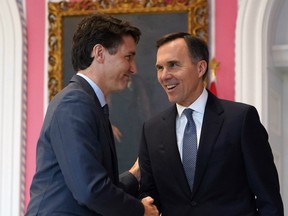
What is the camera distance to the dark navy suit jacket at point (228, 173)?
9.63 feet

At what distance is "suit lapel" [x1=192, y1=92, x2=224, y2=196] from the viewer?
117 inches

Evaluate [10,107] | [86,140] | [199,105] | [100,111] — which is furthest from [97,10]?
[86,140]

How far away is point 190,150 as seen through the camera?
3.06 m

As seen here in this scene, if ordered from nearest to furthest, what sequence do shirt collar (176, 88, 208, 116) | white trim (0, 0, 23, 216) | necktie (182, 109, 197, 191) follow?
1. necktie (182, 109, 197, 191)
2. shirt collar (176, 88, 208, 116)
3. white trim (0, 0, 23, 216)

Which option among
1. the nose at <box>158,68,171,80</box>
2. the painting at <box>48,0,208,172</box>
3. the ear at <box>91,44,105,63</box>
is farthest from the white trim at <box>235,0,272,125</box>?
the ear at <box>91,44,105,63</box>

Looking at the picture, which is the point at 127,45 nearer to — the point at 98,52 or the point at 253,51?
the point at 98,52

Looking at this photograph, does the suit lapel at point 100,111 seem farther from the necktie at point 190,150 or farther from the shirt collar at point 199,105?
the shirt collar at point 199,105

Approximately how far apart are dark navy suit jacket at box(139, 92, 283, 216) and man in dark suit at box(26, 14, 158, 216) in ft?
1.07

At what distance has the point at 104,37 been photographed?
2.70 meters

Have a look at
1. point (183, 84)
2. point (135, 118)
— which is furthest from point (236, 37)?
point (183, 84)

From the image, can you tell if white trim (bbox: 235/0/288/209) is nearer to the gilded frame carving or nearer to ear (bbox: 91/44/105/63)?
the gilded frame carving

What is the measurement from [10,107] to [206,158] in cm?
270

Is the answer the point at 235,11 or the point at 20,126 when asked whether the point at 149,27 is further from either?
the point at 20,126

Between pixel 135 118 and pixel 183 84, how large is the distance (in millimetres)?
1992
